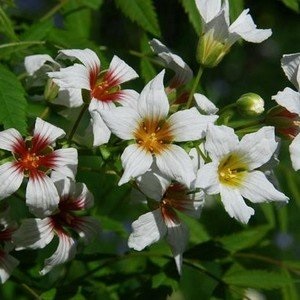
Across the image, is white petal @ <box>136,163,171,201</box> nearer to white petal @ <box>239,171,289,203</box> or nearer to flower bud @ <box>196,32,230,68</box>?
white petal @ <box>239,171,289,203</box>

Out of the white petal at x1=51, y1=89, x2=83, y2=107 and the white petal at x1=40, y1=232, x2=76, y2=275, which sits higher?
the white petal at x1=51, y1=89, x2=83, y2=107

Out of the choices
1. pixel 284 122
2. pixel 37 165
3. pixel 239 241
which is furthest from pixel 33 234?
pixel 239 241

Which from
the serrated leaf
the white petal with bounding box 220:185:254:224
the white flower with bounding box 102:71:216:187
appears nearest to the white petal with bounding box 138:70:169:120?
the white flower with bounding box 102:71:216:187

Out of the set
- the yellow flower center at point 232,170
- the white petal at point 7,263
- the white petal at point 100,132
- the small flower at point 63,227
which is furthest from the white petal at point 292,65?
the white petal at point 7,263

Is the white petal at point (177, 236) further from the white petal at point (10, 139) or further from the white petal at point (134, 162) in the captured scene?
the white petal at point (10, 139)

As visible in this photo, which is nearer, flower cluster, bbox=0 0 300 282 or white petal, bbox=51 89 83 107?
flower cluster, bbox=0 0 300 282

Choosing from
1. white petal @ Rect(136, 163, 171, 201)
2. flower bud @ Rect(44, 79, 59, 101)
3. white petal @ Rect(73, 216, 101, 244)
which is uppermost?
flower bud @ Rect(44, 79, 59, 101)

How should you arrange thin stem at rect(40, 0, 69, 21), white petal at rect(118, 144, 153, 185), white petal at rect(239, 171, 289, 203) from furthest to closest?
thin stem at rect(40, 0, 69, 21) → white petal at rect(239, 171, 289, 203) → white petal at rect(118, 144, 153, 185)

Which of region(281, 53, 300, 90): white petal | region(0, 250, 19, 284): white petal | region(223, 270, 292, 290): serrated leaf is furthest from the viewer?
region(223, 270, 292, 290): serrated leaf

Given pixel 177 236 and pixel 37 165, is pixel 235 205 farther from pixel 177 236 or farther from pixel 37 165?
pixel 37 165
